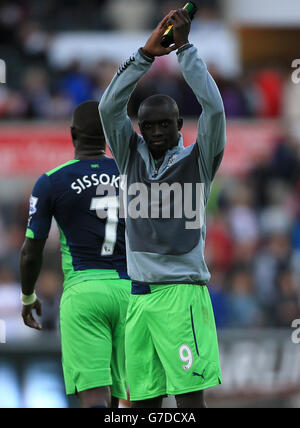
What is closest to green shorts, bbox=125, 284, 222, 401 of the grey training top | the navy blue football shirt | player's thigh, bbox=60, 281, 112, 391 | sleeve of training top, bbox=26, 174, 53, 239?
the grey training top

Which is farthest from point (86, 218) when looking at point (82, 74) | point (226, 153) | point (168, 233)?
point (82, 74)

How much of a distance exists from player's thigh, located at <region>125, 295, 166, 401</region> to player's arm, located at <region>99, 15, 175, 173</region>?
2.76 ft

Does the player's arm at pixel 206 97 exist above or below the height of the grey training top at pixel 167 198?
above

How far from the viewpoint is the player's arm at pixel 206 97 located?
5.04 m

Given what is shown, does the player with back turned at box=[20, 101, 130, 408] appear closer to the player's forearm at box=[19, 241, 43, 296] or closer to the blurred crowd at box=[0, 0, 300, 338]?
the player's forearm at box=[19, 241, 43, 296]

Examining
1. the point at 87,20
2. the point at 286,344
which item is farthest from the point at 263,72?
the point at 286,344

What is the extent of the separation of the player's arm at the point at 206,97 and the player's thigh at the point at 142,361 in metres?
0.95

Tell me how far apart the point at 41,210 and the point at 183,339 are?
1333 millimetres

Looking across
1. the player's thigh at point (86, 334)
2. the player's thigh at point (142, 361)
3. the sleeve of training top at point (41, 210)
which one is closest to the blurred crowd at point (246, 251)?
the player's thigh at point (86, 334)

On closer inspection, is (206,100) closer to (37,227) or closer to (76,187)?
(76,187)

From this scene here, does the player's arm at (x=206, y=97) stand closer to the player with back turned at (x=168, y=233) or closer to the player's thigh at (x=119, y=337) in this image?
the player with back turned at (x=168, y=233)

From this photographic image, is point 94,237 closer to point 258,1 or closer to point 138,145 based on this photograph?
point 138,145

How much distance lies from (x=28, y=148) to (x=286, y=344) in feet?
17.4

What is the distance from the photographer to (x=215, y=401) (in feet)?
33.8
